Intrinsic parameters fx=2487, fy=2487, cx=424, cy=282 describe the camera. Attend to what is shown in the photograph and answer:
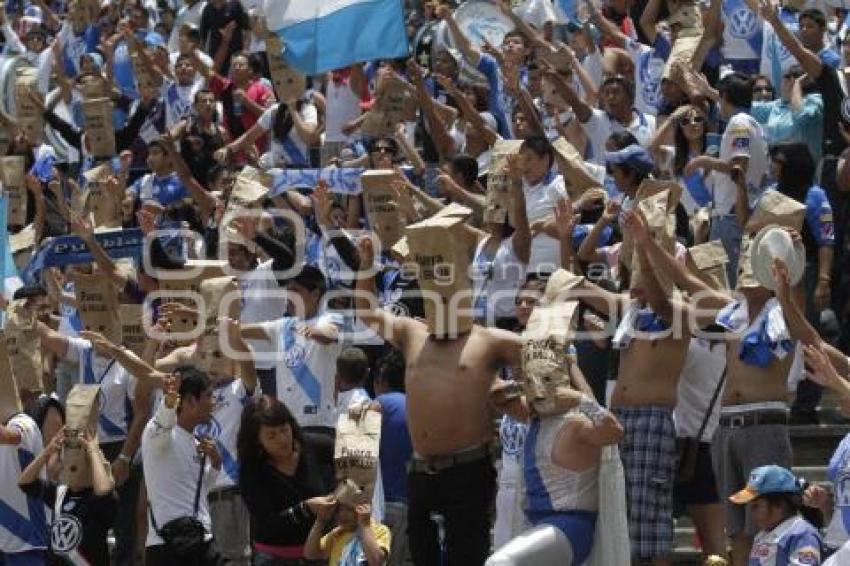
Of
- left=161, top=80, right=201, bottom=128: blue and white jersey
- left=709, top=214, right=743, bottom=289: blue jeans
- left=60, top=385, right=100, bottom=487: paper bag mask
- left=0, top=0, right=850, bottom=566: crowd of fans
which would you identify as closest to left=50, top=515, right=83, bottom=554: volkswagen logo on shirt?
left=0, top=0, right=850, bottom=566: crowd of fans

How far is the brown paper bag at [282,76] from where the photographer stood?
18953 mm

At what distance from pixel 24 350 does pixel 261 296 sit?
165cm

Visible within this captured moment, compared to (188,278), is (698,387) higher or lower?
lower

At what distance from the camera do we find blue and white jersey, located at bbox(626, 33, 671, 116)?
62.9ft

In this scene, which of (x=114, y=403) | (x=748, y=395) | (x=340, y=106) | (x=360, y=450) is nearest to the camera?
(x=360, y=450)

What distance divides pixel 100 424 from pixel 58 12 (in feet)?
40.4

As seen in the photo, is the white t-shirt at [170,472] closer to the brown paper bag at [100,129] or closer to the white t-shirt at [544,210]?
the white t-shirt at [544,210]

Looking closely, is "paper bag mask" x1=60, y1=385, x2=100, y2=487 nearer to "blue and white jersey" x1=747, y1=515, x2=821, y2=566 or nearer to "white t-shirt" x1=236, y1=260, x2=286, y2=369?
"white t-shirt" x1=236, y1=260, x2=286, y2=369

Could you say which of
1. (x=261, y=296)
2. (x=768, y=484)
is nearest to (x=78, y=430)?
(x=261, y=296)

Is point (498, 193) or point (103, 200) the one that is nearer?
point (498, 193)

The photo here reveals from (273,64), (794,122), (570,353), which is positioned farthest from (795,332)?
(273,64)

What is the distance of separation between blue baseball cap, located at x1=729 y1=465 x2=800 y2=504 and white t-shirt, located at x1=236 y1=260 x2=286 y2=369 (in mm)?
4507

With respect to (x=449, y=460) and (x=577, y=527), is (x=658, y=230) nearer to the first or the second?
(x=449, y=460)

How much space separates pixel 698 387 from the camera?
550 inches
